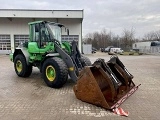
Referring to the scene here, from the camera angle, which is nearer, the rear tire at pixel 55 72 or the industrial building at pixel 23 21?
the rear tire at pixel 55 72

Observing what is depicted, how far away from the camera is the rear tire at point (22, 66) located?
8500mm

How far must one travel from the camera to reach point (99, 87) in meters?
4.72

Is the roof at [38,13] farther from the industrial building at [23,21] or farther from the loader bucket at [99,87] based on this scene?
the loader bucket at [99,87]

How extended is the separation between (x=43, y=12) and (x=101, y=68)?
78.7ft

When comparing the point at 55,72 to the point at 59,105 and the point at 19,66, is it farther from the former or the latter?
Answer: the point at 19,66

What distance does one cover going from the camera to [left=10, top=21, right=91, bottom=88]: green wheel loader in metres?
6.50

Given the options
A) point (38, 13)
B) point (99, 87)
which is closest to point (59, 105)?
point (99, 87)

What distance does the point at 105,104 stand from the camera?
15.0ft

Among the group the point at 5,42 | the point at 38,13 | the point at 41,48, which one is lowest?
the point at 41,48

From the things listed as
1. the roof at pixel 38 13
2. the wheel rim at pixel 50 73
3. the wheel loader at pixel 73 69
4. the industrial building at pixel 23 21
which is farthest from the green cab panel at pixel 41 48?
the roof at pixel 38 13

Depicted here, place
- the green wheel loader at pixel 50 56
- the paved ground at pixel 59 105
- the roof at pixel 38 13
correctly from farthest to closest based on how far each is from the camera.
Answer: the roof at pixel 38 13 < the green wheel loader at pixel 50 56 < the paved ground at pixel 59 105

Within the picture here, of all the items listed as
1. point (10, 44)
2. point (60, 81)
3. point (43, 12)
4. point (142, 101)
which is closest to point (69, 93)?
point (60, 81)

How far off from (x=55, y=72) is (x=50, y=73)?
489 millimetres

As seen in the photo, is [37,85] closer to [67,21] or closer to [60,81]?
[60,81]
